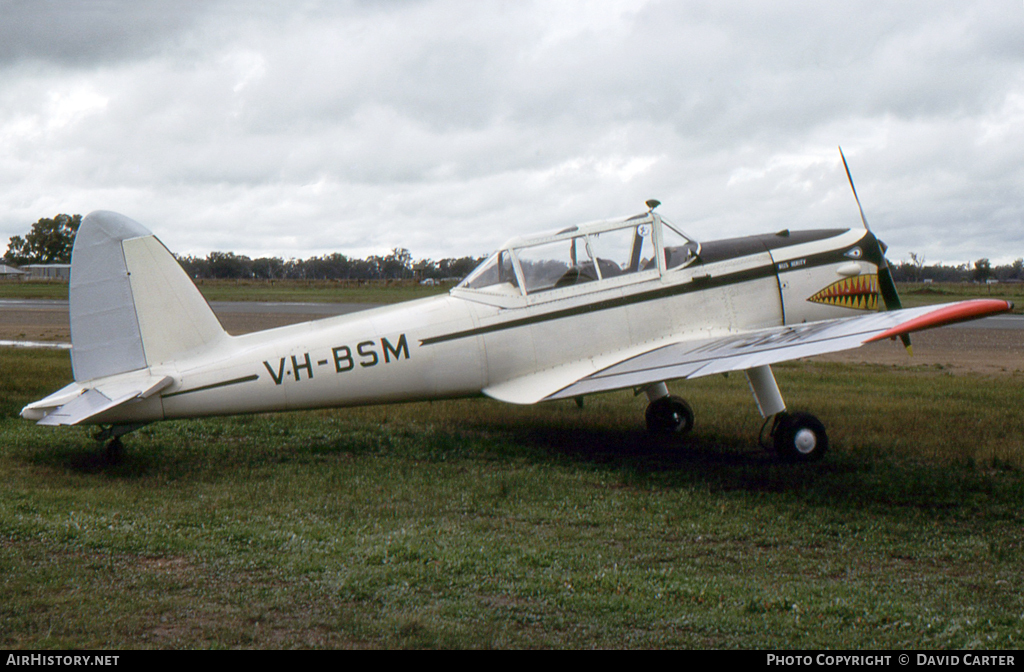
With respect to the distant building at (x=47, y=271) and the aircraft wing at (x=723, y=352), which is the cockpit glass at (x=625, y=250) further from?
the distant building at (x=47, y=271)

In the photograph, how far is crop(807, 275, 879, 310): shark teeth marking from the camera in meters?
9.36

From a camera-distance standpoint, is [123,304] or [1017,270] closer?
[123,304]

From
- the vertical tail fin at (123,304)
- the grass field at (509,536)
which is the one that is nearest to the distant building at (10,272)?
the grass field at (509,536)

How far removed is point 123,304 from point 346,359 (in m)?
2.23

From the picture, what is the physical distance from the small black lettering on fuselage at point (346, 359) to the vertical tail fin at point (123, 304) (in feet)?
2.78

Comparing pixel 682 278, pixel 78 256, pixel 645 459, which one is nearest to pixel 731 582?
pixel 645 459

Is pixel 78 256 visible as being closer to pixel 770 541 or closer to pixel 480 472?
pixel 480 472

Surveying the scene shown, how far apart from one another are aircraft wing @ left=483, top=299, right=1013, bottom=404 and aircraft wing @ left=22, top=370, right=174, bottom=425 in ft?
11.2

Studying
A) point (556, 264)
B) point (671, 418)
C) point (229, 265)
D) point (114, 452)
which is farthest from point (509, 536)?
point (229, 265)

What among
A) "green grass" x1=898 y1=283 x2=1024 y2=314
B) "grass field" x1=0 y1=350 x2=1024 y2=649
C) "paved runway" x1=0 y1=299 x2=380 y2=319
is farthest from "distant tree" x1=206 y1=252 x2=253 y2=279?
"grass field" x1=0 y1=350 x2=1024 y2=649

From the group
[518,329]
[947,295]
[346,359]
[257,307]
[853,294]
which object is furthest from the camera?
[947,295]

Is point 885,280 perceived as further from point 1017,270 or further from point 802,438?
point 1017,270

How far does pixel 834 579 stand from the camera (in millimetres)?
5070

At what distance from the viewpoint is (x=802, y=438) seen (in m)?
8.04
